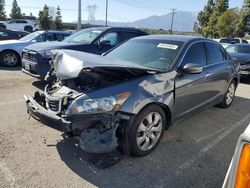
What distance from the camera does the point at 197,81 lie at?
443cm

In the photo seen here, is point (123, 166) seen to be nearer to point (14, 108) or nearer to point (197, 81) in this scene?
point (197, 81)

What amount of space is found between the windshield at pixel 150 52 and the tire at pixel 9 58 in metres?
6.63

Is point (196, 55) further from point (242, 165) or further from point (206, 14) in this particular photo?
point (206, 14)

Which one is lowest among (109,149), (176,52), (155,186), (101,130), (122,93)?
(155,186)

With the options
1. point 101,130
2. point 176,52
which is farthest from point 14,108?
point 176,52

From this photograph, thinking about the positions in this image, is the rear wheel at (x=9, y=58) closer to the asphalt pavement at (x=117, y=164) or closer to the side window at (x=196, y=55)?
the asphalt pavement at (x=117, y=164)

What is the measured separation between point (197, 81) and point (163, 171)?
1778mm

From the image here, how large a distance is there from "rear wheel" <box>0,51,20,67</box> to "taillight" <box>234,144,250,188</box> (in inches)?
397

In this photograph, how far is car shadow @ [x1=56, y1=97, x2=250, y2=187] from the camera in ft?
10.3

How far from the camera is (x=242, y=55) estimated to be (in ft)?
35.6

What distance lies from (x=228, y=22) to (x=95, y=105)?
38.5 m

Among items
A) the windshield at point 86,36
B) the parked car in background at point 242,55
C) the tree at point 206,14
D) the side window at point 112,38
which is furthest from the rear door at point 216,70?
the tree at point 206,14

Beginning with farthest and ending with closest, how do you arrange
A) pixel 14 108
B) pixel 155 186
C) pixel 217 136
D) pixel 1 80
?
pixel 1 80 → pixel 14 108 → pixel 217 136 → pixel 155 186

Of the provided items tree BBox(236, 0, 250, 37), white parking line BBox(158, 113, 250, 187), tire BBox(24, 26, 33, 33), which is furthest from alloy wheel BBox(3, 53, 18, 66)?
tree BBox(236, 0, 250, 37)
